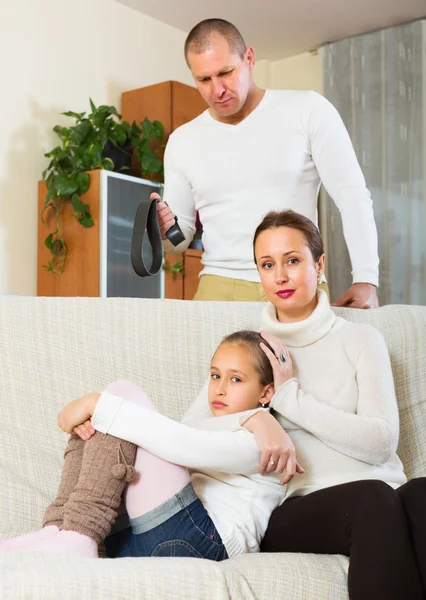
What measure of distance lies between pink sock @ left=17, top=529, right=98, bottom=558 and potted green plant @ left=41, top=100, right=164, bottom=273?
2.91 meters

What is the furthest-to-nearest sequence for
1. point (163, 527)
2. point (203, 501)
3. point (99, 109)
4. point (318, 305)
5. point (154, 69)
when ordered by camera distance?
point (154, 69)
point (99, 109)
point (318, 305)
point (203, 501)
point (163, 527)

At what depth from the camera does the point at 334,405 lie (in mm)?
1687

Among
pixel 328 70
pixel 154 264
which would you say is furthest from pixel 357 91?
pixel 154 264

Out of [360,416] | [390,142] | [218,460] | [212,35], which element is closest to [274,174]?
[212,35]

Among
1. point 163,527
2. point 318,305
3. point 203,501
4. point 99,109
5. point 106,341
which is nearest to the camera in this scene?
point 163,527

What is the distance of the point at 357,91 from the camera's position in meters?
5.34

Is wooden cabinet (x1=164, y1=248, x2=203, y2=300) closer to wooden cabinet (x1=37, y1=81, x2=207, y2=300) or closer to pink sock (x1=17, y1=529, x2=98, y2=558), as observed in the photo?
wooden cabinet (x1=37, y1=81, x2=207, y2=300)

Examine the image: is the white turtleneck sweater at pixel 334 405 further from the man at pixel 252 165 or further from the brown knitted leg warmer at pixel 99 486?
the man at pixel 252 165

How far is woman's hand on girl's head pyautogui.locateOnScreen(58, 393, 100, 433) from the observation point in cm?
148

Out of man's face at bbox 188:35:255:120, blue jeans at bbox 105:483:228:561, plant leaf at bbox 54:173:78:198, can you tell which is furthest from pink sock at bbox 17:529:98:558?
plant leaf at bbox 54:173:78:198

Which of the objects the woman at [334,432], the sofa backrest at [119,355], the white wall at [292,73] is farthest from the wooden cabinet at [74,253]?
the woman at [334,432]

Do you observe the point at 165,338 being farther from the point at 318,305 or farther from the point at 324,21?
the point at 324,21

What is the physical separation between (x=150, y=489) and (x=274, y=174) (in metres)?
1.05

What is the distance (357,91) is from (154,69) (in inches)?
51.7
